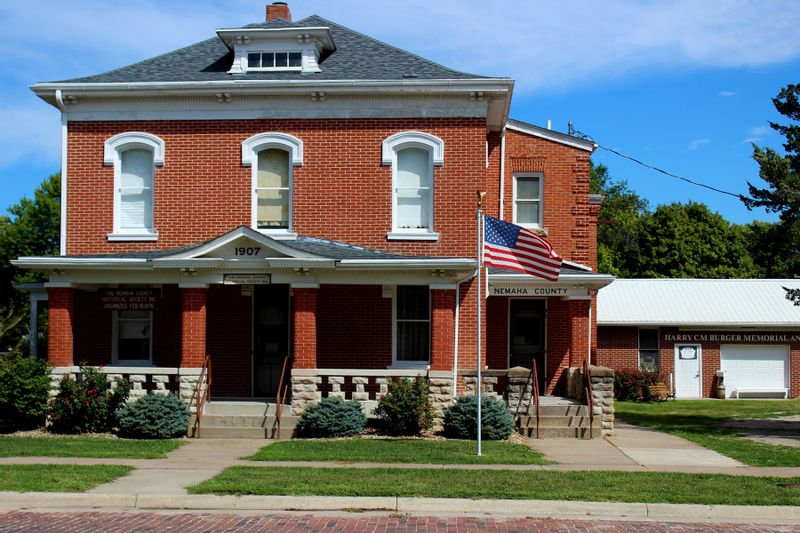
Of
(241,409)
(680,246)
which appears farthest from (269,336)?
(680,246)

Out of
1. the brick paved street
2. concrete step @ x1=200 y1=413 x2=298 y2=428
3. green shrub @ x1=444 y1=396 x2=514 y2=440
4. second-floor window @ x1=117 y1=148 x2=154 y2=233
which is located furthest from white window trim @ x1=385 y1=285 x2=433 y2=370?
the brick paved street

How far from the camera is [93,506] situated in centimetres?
1202

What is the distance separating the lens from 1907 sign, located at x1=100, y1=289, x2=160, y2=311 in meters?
20.2

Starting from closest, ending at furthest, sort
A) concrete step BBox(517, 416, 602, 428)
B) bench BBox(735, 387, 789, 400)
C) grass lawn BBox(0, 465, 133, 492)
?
grass lawn BBox(0, 465, 133, 492) < concrete step BBox(517, 416, 602, 428) < bench BBox(735, 387, 789, 400)

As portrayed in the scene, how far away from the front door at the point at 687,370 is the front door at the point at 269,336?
66.2ft

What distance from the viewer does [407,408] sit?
58.9 ft

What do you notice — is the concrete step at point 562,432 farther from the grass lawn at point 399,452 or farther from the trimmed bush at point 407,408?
the trimmed bush at point 407,408

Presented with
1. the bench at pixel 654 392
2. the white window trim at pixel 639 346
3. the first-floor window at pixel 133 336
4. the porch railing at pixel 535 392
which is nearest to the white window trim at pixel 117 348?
the first-floor window at pixel 133 336

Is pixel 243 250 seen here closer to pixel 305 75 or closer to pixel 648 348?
pixel 305 75

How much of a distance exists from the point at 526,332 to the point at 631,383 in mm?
11721

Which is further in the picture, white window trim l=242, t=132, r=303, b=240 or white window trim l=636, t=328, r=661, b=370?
white window trim l=636, t=328, r=661, b=370

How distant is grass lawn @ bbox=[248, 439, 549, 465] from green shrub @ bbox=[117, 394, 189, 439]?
7.15 ft

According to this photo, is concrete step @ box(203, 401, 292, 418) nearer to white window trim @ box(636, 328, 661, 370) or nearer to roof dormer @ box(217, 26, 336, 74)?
roof dormer @ box(217, 26, 336, 74)

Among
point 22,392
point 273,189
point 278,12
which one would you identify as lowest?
point 22,392
